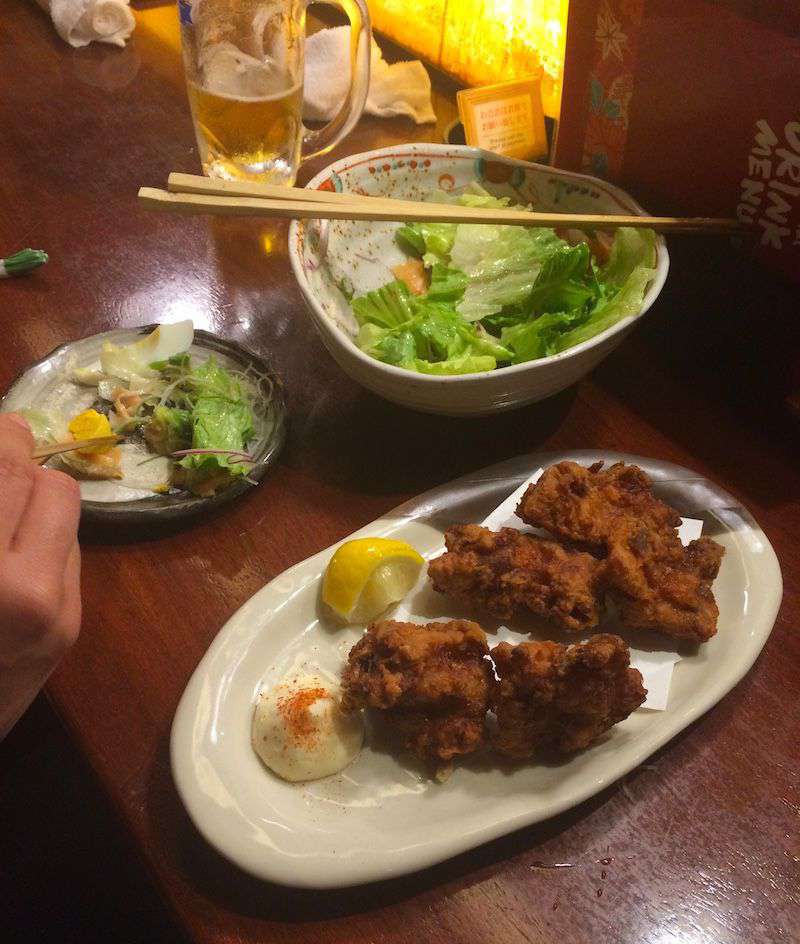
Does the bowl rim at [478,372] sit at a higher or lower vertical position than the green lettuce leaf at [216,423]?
higher

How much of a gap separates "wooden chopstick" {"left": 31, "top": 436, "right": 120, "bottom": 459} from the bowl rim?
49 cm

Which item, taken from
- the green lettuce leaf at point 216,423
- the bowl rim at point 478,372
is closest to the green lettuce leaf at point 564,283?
the bowl rim at point 478,372

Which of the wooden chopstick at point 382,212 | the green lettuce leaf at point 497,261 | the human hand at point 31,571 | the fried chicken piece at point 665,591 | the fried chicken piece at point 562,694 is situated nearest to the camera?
the human hand at point 31,571

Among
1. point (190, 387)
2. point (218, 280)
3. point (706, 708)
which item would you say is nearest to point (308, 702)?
point (706, 708)

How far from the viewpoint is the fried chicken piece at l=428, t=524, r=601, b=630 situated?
1438mm

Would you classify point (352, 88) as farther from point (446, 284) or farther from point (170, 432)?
point (170, 432)

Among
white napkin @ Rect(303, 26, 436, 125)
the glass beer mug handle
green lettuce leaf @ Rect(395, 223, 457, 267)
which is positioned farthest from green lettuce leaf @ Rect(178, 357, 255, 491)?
white napkin @ Rect(303, 26, 436, 125)

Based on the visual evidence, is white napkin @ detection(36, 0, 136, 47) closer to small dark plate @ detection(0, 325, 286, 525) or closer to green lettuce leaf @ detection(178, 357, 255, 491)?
small dark plate @ detection(0, 325, 286, 525)

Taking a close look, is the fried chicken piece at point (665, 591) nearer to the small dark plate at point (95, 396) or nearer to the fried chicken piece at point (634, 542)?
the fried chicken piece at point (634, 542)

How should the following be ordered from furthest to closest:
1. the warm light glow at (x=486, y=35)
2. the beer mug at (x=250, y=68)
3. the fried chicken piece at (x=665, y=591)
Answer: the warm light glow at (x=486, y=35) < the beer mug at (x=250, y=68) < the fried chicken piece at (x=665, y=591)

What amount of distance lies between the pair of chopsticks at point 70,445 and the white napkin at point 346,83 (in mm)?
1623

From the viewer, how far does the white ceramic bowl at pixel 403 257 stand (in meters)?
1.59

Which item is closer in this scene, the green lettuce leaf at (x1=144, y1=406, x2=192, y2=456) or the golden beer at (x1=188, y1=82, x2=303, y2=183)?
the green lettuce leaf at (x1=144, y1=406, x2=192, y2=456)

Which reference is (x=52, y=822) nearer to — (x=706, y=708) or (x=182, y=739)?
(x=182, y=739)
